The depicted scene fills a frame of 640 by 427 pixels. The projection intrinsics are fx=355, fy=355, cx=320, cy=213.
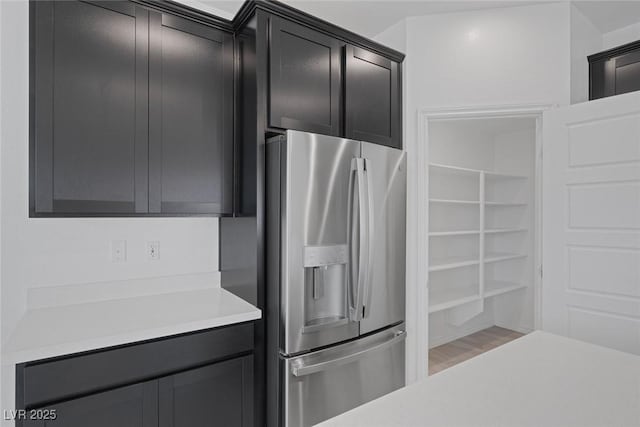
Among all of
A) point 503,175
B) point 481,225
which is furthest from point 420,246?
point 503,175

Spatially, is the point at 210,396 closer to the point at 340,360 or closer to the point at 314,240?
the point at 340,360

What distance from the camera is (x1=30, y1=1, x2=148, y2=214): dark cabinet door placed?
59.6 inches

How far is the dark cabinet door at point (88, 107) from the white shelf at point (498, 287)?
357 centimetres

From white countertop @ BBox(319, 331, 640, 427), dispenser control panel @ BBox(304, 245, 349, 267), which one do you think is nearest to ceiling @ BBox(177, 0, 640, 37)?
dispenser control panel @ BBox(304, 245, 349, 267)

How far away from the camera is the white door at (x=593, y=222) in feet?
6.57

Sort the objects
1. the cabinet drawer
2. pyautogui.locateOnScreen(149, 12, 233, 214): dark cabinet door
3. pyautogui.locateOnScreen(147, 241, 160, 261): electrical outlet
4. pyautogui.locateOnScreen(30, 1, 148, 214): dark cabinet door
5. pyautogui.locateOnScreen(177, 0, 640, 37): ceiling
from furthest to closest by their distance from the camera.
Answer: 1. pyautogui.locateOnScreen(177, 0, 640, 37): ceiling
2. pyautogui.locateOnScreen(147, 241, 160, 261): electrical outlet
3. pyautogui.locateOnScreen(149, 12, 233, 214): dark cabinet door
4. pyautogui.locateOnScreen(30, 1, 148, 214): dark cabinet door
5. the cabinet drawer

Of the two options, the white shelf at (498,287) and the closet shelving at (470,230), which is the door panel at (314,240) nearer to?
the closet shelving at (470,230)

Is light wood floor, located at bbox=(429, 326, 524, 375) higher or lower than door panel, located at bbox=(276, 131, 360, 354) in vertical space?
lower

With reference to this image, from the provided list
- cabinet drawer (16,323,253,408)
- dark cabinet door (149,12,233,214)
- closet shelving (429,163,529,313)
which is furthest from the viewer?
closet shelving (429,163,529,313)

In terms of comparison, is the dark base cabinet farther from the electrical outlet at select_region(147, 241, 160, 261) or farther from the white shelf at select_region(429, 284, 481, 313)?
the white shelf at select_region(429, 284, 481, 313)

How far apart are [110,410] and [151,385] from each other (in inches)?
6.3

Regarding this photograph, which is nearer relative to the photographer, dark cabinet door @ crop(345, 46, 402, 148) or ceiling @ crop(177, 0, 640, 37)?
dark cabinet door @ crop(345, 46, 402, 148)

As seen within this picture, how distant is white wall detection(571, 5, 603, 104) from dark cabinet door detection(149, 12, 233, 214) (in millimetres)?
2252

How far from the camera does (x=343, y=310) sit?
1.90 meters
